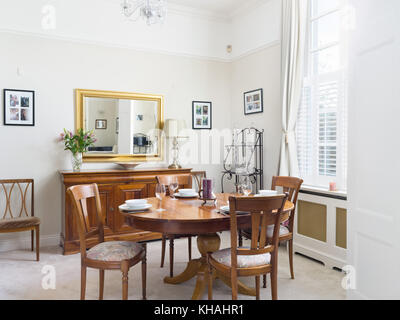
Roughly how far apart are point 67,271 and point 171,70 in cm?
322

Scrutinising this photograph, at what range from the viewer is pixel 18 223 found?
3.65 metres

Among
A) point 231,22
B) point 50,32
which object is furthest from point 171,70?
point 50,32

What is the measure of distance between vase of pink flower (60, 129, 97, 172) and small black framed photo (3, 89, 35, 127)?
0.46m

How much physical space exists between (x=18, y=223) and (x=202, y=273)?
2205 millimetres

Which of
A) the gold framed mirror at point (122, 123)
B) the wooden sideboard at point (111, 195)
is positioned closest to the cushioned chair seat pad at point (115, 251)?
the wooden sideboard at point (111, 195)

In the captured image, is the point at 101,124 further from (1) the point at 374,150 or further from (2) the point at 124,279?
(1) the point at 374,150

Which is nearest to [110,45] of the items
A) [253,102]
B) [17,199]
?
[253,102]

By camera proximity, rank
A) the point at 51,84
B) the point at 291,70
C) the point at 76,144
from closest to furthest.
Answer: the point at 291,70
the point at 76,144
the point at 51,84

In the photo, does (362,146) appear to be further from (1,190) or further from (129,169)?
(1,190)

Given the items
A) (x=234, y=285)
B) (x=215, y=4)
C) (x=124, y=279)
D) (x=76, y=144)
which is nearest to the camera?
(x=234, y=285)

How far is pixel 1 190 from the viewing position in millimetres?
4113

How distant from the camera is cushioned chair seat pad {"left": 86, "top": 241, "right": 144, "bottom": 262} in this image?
243cm

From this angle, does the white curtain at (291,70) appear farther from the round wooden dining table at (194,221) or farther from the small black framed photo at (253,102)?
the round wooden dining table at (194,221)

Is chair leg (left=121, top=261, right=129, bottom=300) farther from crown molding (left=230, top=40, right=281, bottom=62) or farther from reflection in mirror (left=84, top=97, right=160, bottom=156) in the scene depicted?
crown molding (left=230, top=40, right=281, bottom=62)
